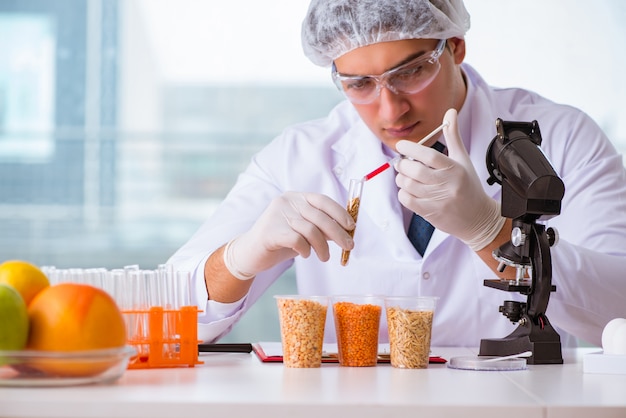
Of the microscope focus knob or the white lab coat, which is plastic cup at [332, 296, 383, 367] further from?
the white lab coat

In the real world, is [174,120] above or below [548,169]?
above

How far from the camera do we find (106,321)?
44.6 inches

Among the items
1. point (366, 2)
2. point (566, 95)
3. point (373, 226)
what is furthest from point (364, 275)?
point (566, 95)

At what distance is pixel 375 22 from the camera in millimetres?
1898

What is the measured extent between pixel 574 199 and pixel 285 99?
5400 mm

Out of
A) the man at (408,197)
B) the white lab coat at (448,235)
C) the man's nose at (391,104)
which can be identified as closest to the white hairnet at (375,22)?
the man at (408,197)

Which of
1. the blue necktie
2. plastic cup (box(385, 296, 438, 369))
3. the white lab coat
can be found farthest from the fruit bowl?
the blue necktie

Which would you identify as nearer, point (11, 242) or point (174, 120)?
point (11, 242)

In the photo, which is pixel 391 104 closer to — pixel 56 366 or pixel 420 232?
pixel 420 232

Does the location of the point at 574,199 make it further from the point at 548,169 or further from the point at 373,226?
the point at 548,169

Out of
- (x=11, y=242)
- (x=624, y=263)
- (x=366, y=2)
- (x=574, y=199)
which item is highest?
(x=366, y=2)

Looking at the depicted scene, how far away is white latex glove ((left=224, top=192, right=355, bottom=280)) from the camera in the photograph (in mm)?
1617

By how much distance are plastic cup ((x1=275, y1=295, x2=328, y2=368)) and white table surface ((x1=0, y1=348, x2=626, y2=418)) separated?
0.25 ft

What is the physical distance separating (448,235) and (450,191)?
0.42 meters
